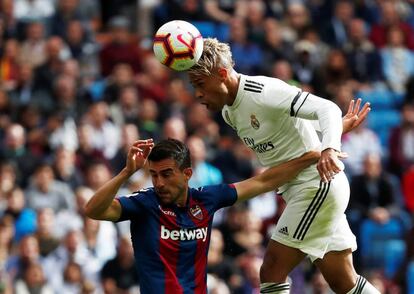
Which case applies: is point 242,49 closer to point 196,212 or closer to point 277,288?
point 277,288

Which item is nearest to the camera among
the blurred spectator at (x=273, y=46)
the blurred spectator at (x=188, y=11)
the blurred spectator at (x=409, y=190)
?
the blurred spectator at (x=409, y=190)

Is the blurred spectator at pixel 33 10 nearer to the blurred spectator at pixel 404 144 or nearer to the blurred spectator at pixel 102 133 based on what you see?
the blurred spectator at pixel 102 133

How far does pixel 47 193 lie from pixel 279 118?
6492mm

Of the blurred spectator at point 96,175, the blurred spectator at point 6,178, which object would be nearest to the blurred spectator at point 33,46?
the blurred spectator at point 6,178

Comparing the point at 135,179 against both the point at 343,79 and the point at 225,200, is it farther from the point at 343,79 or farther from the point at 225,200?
the point at 225,200

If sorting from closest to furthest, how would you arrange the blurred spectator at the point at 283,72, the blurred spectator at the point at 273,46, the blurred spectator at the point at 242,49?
the blurred spectator at the point at 283,72 < the blurred spectator at the point at 242,49 < the blurred spectator at the point at 273,46

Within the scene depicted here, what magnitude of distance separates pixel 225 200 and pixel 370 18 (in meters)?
12.9

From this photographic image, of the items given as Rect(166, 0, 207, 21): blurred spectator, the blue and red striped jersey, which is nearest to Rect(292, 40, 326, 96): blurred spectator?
Rect(166, 0, 207, 21): blurred spectator

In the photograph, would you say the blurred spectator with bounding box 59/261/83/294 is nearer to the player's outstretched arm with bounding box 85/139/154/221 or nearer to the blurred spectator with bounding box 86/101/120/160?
the blurred spectator with bounding box 86/101/120/160

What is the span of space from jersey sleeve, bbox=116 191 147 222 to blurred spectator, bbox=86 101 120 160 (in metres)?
7.85

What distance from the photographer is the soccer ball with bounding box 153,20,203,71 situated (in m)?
9.30

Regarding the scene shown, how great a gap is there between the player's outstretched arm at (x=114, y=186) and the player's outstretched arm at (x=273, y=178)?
3.25 ft

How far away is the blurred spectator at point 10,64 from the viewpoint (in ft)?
59.2

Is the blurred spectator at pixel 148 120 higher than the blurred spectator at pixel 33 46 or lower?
lower
